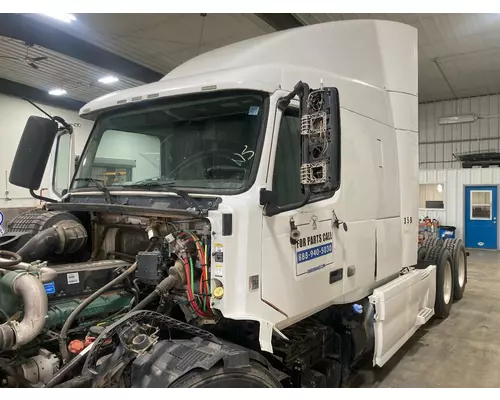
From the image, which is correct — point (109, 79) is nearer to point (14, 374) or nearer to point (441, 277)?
point (441, 277)

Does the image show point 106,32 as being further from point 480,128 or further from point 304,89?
point 480,128

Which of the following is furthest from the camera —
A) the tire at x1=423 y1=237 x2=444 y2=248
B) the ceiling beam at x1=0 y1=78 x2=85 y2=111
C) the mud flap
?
the ceiling beam at x1=0 y1=78 x2=85 y2=111

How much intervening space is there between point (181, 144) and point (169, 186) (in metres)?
0.46

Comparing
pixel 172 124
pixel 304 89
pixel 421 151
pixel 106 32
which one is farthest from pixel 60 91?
pixel 421 151

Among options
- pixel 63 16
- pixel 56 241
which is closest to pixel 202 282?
pixel 56 241

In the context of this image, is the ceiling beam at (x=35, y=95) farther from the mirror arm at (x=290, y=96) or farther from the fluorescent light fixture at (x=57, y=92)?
the mirror arm at (x=290, y=96)

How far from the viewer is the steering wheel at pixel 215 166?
9.29ft

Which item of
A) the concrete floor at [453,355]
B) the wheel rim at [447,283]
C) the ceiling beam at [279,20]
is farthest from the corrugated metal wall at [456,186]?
the ceiling beam at [279,20]

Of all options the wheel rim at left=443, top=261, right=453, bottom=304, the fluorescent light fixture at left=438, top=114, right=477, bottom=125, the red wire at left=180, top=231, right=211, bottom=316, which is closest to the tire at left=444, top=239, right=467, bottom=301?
the wheel rim at left=443, top=261, right=453, bottom=304

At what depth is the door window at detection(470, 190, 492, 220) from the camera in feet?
48.5

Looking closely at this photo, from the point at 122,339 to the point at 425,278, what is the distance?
408 centimetres

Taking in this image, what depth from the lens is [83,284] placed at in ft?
9.32

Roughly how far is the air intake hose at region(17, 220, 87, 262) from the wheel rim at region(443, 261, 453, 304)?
532cm

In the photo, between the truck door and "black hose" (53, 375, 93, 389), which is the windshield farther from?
"black hose" (53, 375, 93, 389)
